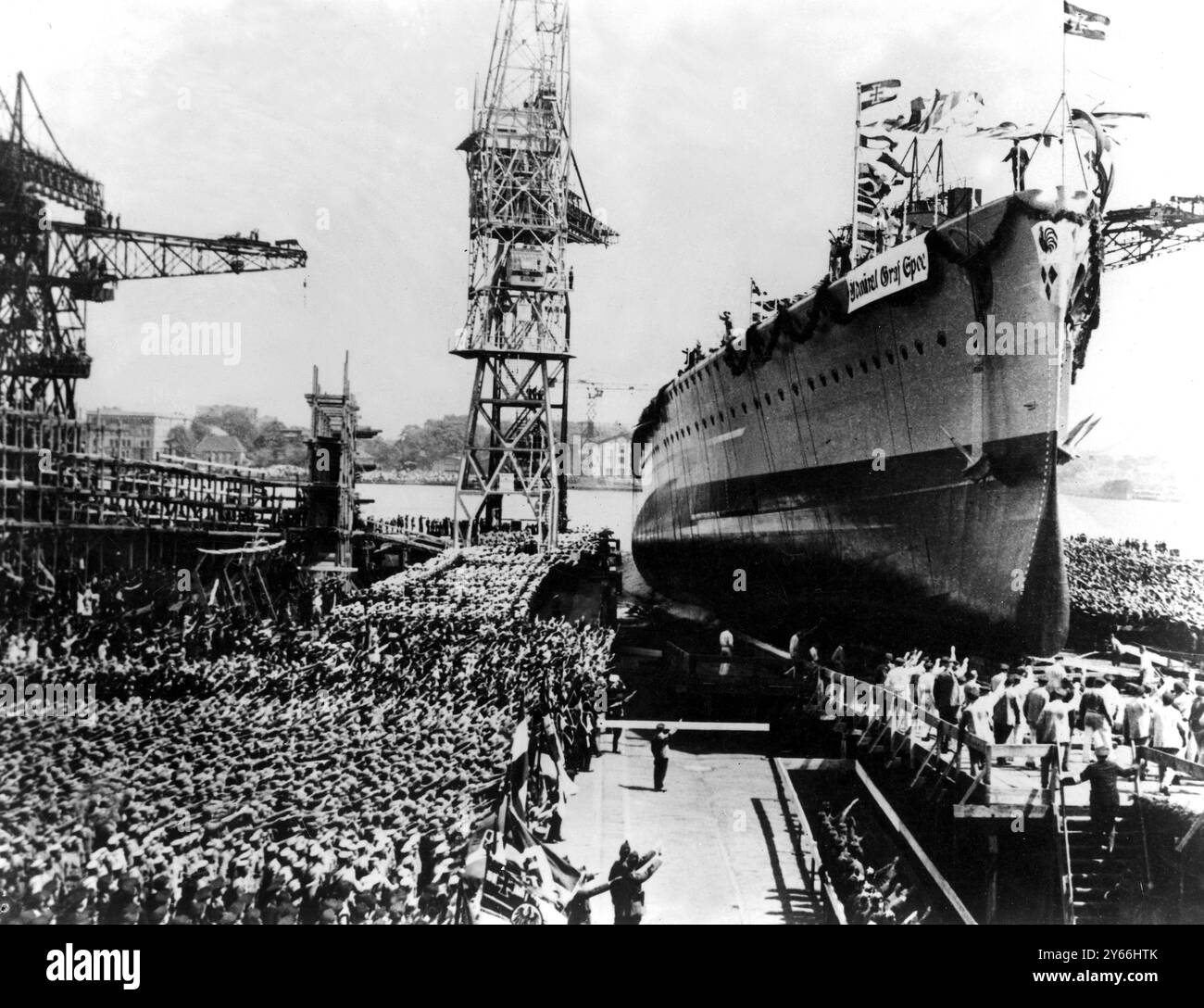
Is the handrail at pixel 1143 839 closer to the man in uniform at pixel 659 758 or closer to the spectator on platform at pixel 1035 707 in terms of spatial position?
the spectator on platform at pixel 1035 707

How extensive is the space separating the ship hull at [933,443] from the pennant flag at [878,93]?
1695 millimetres

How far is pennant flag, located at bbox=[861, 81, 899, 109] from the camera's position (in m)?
9.85

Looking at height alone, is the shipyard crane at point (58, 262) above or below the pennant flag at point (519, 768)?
above

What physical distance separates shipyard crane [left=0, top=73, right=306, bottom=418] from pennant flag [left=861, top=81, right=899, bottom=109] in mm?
7142

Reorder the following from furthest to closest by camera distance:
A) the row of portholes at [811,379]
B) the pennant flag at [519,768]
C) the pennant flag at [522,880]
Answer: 1. the row of portholes at [811,379]
2. the pennant flag at [519,768]
3. the pennant flag at [522,880]

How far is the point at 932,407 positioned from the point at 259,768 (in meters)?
8.51

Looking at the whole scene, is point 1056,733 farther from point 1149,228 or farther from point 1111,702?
point 1149,228

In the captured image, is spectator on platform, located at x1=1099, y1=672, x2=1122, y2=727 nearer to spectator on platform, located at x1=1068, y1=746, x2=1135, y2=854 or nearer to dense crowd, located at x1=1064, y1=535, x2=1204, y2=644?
spectator on platform, located at x1=1068, y1=746, x2=1135, y2=854

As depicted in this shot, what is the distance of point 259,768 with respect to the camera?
21.1 feet

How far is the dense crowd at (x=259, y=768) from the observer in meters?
5.35

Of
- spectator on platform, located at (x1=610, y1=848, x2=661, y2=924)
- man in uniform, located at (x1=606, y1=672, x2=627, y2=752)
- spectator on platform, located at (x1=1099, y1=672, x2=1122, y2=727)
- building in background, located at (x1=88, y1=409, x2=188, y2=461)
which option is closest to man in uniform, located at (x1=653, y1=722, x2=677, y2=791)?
man in uniform, located at (x1=606, y1=672, x2=627, y2=752)

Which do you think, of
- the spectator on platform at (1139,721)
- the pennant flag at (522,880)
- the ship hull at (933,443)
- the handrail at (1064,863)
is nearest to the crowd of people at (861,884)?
the handrail at (1064,863)

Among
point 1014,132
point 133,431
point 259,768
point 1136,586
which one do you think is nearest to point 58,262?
point 133,431
